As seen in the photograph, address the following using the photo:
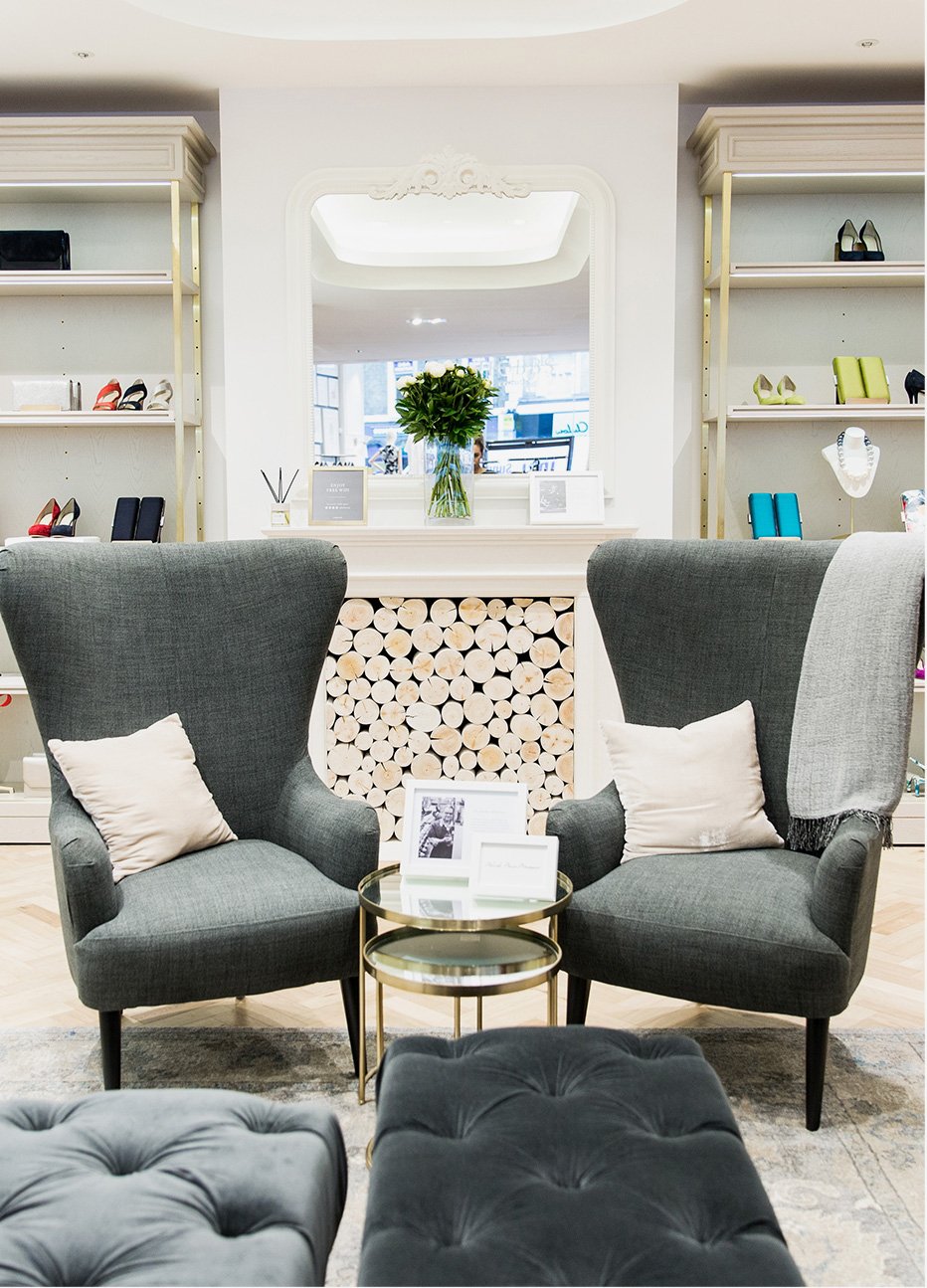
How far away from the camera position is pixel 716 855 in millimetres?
2355

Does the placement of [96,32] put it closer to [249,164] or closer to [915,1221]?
[249,164]

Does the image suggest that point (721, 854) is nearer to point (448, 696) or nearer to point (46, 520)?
point (448, 696)

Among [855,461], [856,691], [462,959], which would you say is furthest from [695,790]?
[855,461]

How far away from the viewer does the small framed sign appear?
3.83 metres

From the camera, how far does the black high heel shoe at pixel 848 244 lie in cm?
402

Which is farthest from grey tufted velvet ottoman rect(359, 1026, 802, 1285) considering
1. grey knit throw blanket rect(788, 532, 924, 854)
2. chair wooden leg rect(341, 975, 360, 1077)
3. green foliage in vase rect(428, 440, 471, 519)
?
green foliage in vase rect(428, 440, 471, 519)

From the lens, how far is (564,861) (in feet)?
7.54

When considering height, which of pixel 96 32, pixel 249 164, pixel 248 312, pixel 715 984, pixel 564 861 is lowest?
pixel 715 984

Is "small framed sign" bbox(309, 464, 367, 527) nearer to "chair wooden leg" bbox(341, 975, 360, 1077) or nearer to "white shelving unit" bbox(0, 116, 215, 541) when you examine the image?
"white shelving unit" bbox(0, 116, 215, 541)

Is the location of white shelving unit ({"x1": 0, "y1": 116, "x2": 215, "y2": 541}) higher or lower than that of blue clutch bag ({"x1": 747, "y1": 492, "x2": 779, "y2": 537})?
higher

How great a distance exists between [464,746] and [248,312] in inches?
67.9

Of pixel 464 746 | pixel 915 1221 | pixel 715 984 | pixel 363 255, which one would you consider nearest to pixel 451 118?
pixel 363 255

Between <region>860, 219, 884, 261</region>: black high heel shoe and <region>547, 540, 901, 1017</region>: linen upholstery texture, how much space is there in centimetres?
196

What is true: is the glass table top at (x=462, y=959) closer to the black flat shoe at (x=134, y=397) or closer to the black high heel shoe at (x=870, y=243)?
the black flat shoe at (x=134, y=397)
